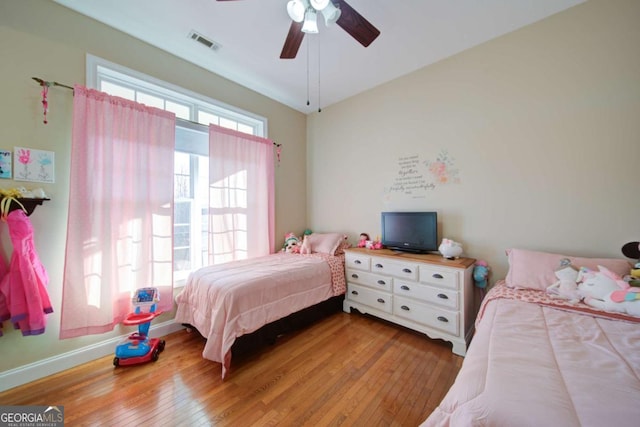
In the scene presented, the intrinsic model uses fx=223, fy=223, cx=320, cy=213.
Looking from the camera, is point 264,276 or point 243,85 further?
point 243,85

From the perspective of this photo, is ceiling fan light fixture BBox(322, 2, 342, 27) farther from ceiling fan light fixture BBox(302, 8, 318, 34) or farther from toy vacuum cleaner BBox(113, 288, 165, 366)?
toy vacuum cleaner BBox(113, 288, 165, 366)

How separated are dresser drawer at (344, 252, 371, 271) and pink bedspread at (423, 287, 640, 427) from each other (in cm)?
137

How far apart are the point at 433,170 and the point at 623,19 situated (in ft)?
5.29

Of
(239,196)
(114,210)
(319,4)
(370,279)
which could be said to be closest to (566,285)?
(370,279)

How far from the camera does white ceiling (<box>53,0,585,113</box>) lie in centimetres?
181

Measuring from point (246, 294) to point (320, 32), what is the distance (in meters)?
2.44

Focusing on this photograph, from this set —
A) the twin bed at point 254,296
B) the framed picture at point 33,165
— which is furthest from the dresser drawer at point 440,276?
the framed picture at point 33,165

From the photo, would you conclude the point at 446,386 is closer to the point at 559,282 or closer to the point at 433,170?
the point at 559,282

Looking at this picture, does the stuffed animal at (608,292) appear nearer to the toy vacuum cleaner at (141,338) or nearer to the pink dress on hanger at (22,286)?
the toy vacuum cleaner at (141,338)

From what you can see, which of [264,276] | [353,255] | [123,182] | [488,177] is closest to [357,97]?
[488,177]

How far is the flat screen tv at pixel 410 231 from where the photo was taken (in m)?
2.38

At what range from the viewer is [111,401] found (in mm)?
1462

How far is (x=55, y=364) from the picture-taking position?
5.62 ft

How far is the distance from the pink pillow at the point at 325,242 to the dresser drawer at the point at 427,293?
903 mm
